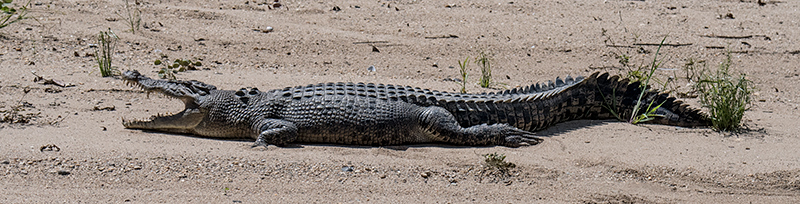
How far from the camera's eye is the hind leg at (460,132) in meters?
5.93

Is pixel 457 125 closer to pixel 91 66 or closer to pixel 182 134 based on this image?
pixel 182 134

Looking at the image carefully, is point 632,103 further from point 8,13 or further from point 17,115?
point 8,13

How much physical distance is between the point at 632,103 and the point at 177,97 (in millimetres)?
4029

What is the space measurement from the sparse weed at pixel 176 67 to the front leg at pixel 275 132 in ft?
6.60

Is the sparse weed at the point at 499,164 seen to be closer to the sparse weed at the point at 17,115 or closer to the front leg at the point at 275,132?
the front leg at the point at 275,132

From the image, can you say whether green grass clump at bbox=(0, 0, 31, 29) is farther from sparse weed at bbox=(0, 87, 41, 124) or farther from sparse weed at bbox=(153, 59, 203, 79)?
sparse weed at bbox=(153, 59, 203, 79)

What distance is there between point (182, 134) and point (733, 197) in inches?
169

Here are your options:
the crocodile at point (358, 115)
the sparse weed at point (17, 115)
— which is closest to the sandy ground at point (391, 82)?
the sparse weed at point (17, 115)

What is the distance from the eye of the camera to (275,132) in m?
5.78

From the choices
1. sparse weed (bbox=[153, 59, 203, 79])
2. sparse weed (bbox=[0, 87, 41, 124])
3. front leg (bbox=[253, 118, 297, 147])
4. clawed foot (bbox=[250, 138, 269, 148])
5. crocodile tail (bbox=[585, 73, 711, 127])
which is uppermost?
crocodile tail (bbox=[585, 73, 711, 127])

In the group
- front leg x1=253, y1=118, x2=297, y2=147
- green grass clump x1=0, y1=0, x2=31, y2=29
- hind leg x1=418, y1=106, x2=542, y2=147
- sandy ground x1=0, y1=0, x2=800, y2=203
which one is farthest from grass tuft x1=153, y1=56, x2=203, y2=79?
hind leg x1=418, y1=106, x2=542, y2=147

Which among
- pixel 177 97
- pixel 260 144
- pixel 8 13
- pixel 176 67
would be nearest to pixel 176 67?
pixel 176 67

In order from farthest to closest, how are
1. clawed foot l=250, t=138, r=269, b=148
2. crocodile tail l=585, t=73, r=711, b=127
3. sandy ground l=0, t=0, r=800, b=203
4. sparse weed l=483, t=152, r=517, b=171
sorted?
crocodile tail l=585, t=73, r=711, b=127, clawed foot l=250, t=138, r=269, b=148, sparse weed l=483, t=152, r=517, b=171, sandy ground l=0, t=0, r=800, b=203

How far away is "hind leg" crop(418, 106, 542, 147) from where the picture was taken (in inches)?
233
